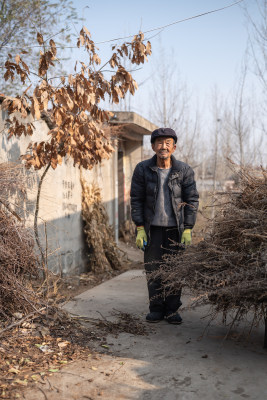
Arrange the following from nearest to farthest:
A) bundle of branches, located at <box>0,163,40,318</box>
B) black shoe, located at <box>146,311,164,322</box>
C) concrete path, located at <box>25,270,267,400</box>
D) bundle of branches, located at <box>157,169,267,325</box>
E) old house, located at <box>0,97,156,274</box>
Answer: concrete path, located at <box>25,270,267,400</box>, bundle of branches, located at <box>157,169,267,325</box>, bundle of branches, located at <box>0,163,40,318</box>, black shoe, located at <box>146,311,164,322</box>, old house, located at <box>0,97,156,274</box>

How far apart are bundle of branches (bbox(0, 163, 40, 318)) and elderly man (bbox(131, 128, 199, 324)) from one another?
109 centimetres

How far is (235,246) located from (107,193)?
21.0 ft

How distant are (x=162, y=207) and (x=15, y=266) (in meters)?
1.51

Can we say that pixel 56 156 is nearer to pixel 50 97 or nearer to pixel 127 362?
pixel 50 97

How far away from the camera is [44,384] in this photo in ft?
8.77

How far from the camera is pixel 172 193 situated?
4152 millimetres

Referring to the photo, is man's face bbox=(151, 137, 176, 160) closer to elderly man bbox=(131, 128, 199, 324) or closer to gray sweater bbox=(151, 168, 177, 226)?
elderly man bbox=(131, 128, 199, 324)

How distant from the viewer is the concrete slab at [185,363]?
2.64 m

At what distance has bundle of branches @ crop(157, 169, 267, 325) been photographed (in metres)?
2.75

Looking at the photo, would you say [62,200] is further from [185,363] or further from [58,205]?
[185,363]

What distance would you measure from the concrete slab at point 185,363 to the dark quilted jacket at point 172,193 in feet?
3.34

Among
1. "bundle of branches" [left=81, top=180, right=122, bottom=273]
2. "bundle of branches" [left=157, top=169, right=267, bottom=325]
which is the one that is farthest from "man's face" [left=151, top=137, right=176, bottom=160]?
"bundle of branches" [left=81, top=180, right=122, bottom=273]

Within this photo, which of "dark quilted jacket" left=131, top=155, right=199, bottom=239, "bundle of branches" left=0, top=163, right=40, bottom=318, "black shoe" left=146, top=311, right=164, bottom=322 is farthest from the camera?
"dark quilted jacket" left=131, top=155, right=199, bottom=239

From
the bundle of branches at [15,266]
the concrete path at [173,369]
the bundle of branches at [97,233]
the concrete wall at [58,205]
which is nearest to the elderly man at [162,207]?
the concrete path at [173,369]
